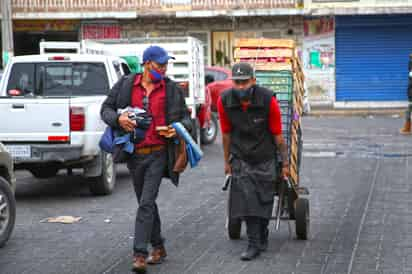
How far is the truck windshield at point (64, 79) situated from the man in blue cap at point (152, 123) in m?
5.20

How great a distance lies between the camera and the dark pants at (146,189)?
735 cm

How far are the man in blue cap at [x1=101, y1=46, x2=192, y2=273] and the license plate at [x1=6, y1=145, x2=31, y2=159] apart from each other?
4.00 metres

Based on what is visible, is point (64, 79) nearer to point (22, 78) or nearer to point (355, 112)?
point (22, 78)

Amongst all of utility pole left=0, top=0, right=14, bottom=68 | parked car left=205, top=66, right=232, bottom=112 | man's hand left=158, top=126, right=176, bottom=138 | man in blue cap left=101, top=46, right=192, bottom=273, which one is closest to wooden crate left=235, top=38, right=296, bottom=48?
man in blue cap left=101, top=46, right=192, bottom=273

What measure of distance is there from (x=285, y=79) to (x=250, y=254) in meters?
1.93

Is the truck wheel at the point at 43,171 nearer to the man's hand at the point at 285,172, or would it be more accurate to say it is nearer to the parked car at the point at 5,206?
the parked car at the point at 5,206

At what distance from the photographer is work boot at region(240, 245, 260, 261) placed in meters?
7.83

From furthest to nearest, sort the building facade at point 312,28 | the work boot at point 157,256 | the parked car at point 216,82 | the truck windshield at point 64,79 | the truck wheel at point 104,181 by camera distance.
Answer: the building facade at point 312,28 → the parked car at point 216,82 → the truck windshield at point 64,79 → the truck wheel at point 104,181 → the work boot at point 157,256

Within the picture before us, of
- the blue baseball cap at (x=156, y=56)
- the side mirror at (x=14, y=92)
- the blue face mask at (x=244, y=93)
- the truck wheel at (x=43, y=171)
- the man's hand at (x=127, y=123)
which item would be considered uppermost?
the blue baseball cap at (x=156, y=56)

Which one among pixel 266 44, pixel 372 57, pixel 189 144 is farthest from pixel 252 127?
pixel 372 57

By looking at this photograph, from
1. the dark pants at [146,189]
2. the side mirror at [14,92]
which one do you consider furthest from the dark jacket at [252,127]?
the side mirror at [14,92]

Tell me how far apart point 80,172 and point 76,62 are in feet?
8.52

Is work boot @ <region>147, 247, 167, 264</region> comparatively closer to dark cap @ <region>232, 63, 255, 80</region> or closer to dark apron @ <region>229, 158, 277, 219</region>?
dark apron @ <region>229, 158, 277, 219</region>

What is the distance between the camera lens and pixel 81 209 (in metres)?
11.1
